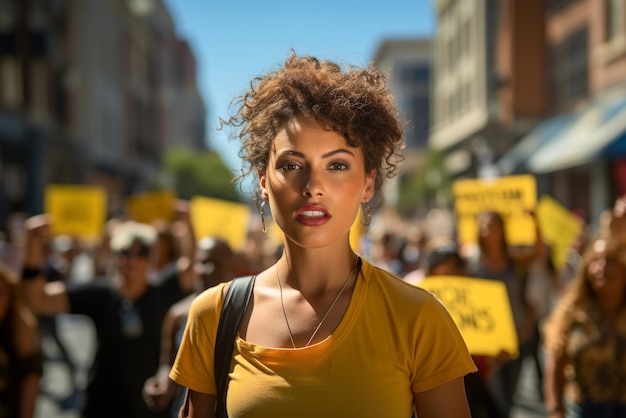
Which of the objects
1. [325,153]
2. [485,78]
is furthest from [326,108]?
[485,78]

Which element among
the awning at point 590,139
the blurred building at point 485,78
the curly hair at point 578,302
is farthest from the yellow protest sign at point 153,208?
the awning at point 590,139

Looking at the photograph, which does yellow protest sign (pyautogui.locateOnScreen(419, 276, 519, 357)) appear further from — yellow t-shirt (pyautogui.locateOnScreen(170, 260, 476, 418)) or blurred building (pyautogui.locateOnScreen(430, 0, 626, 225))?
blurred building (pyautogui.locateOnScreen(430, 0, 626, 225))

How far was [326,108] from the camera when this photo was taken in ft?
6.37

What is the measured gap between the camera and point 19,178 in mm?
28188

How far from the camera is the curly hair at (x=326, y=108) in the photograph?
6.40ft

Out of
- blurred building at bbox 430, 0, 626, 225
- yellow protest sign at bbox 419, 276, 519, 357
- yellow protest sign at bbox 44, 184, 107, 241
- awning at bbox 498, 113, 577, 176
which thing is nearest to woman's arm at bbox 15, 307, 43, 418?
yellow protest sign at bbox 419, 276, 519, 357

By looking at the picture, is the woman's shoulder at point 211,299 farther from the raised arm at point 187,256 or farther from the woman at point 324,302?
the raised arm at point 187,256

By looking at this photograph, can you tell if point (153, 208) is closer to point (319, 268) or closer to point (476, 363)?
point (476, 363)

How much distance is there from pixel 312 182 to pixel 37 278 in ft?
9.96

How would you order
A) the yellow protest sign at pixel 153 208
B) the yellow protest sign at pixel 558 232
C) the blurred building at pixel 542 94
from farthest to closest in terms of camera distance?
1. the blurred building at pixel 542 94
2. the yellow protest sign at pixel 153 208
3. the yellow protest sign at pixel 558 232

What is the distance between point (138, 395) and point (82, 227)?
5927 millimetres

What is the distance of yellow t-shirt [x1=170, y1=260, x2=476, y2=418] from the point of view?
5.94 feet

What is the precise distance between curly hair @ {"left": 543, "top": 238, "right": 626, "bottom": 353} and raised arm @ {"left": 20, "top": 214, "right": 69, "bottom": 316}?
2.65 meters

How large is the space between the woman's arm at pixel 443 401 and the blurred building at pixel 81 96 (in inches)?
667
